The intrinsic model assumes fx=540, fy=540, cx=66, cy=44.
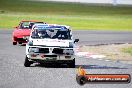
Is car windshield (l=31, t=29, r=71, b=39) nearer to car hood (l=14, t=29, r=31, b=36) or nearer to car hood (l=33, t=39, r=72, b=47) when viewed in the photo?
car hood (l=33, t=39, r=72, b=47)

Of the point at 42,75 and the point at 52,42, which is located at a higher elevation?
the point at 52,42

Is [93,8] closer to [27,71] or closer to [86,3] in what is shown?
[86,3]

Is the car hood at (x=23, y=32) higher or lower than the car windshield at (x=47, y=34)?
lower

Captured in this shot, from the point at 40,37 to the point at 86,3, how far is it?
78500 millimetres

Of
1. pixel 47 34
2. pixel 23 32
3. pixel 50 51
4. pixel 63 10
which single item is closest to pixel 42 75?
pixel 50 51

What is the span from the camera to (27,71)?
663 inches

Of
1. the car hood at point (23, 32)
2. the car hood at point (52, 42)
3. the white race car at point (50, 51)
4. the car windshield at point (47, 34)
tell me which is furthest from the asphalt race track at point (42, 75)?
the car hood at point (23, 32)

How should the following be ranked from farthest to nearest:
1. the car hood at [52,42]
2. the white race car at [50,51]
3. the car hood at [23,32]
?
the car hood at [23,32], the car hood at [52,42], the white race car at [50,51]

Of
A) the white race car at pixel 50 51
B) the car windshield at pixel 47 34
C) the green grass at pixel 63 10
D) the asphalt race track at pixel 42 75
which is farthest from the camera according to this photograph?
the green grass at pixel 63 10

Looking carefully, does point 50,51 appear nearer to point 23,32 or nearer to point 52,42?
point 52,42

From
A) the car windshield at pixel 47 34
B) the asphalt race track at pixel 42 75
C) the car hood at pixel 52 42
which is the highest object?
the car windshield at pixel 47 34

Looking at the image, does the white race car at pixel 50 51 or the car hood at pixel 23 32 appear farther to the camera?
the car hood at pixel 23 32

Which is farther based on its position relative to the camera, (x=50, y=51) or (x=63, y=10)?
(x=63, y=10)

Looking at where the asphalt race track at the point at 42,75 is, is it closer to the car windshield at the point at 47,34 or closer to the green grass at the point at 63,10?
the car windshield at the point at 47,34
